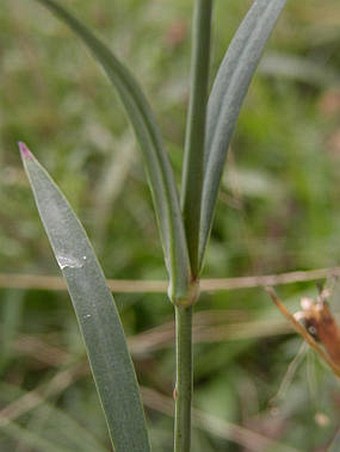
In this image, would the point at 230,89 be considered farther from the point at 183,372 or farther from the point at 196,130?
the point at 183,372

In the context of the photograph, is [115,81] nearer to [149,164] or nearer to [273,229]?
[149,164]

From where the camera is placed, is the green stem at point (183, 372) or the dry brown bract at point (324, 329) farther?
the dry brown bract at point (324, 329)

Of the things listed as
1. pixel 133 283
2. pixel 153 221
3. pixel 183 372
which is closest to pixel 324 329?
pixel 183 372

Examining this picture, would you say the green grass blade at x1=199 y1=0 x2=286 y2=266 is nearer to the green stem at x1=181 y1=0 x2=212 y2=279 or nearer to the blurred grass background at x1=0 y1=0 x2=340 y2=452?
the green stem at x1=181 y1=0 x2=212 y2=279

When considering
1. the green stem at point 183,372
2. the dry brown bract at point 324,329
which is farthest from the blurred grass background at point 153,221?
the green stem at point 183,372

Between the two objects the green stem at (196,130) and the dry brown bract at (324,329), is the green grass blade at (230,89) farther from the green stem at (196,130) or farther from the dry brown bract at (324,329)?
the dry brown bract at (324,329)

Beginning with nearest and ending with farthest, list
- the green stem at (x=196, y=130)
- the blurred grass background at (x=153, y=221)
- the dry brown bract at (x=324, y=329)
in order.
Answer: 1. the green stem at (x=196, y=130)
2. the dry brown bract at (x=324, y=329)
3. the blurred grass background at (x=153, y=221)

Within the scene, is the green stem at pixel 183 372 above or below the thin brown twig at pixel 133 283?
below
